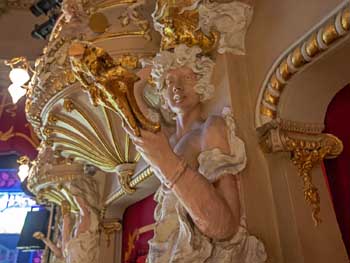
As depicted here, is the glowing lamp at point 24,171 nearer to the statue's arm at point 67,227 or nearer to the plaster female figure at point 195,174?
the statue's arm at point 67,227

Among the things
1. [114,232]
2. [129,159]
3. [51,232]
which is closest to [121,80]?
[129,159]

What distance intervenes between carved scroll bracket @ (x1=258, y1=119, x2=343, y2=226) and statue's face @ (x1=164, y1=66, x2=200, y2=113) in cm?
19

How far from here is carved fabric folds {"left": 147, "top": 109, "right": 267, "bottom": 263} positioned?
0.77 m

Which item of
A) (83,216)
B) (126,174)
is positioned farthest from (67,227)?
(126,174)

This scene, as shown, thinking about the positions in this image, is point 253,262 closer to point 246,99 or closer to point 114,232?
point 246,99

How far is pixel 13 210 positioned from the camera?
3.26 meters

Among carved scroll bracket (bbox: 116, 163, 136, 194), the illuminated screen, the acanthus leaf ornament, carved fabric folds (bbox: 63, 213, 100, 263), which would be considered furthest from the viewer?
the illuminated screen

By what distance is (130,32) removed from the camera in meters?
1.34

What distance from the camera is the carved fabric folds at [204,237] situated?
2.53ft

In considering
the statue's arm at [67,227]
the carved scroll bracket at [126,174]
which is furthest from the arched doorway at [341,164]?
the statue's arm at [67,227]

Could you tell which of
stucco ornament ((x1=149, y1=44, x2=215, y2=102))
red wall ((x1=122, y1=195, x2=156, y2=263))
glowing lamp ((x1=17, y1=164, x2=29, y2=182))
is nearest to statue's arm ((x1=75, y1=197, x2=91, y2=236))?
red wall ((x1=122, y1=195, x2=156, y2=263))

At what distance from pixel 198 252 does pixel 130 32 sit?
0.85 m

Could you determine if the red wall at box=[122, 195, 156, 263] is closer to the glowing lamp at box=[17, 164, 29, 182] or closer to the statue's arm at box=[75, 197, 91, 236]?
the statue's arm at box=[75, 197, 91, 236]

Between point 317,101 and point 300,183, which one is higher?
point 317,101
